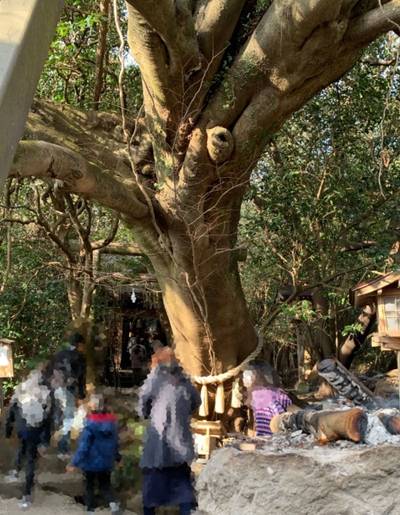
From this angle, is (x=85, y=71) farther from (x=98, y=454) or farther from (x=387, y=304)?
(x=98, y=454)

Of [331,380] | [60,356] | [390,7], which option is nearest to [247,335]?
[331,380]

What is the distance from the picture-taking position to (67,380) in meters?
6.55

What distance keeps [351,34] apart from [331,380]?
4.76m

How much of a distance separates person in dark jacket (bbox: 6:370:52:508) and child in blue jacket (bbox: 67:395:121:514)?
24.4 inches

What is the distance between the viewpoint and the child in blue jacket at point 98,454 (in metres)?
4.98

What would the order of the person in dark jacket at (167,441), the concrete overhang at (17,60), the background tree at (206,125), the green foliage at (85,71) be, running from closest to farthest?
the concrete overhang at (17,60), the person in dark jacket at (167,441), the background tree at (206,125), the green foliage at (85,71)

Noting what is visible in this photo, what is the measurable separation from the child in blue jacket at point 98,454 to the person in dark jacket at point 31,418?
620 mm

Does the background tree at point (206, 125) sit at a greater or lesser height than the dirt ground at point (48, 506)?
greater

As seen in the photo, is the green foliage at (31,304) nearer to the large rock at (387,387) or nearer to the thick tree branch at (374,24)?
the large rock at (387,387)

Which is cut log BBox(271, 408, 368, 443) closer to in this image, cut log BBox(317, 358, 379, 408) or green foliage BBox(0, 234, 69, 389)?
cut log BBox(317, 358, 379, 408)

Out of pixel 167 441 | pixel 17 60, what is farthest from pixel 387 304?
pixel 17 60

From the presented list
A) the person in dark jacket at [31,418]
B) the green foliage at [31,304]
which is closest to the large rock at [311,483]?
the person in dark jacket at [31,418]

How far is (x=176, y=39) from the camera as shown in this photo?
5605 mm

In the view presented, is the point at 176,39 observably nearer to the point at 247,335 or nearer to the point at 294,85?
the point at 294,85
